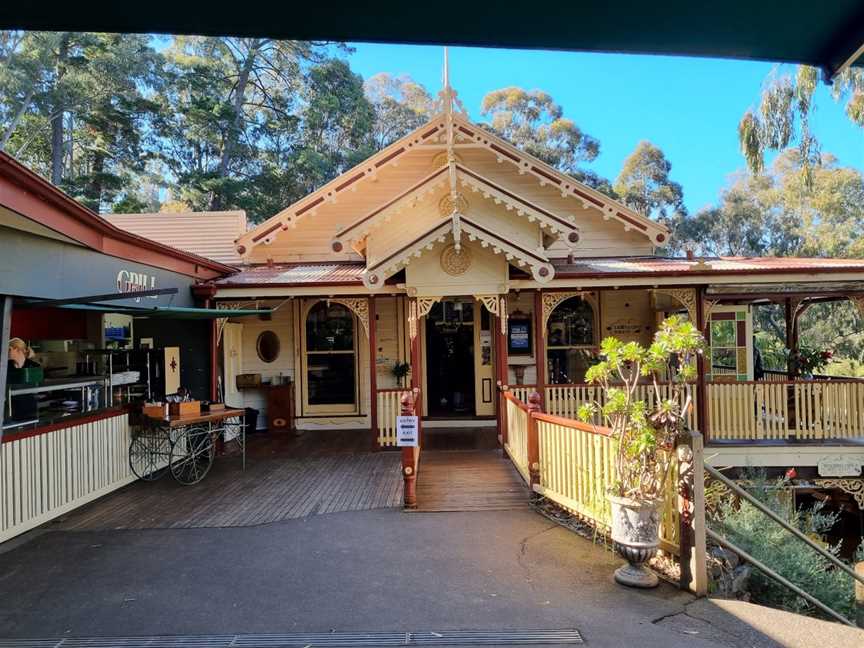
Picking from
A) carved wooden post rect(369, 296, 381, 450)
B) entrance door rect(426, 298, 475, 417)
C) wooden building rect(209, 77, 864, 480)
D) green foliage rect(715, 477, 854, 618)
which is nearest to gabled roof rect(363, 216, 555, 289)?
wooden building rect(209, 77, 864, 480)

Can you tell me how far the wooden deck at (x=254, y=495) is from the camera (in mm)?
6234

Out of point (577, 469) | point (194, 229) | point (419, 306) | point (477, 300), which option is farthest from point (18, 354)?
point (194, 229)

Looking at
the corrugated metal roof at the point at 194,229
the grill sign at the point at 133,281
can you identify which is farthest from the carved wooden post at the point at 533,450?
the corrugated metal roof at the point at 194,229

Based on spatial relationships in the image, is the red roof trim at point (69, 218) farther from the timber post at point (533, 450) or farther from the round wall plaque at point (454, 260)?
the timber post at point (533, 450)

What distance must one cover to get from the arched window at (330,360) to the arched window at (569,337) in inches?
167

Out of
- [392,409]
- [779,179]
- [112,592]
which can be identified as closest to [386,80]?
[779,179]

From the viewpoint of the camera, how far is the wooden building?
9.51 m

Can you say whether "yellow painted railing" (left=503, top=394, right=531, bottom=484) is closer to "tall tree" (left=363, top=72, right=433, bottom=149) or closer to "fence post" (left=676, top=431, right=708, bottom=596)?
"fence post" (left=676, top=431, right=708, bottom=596)

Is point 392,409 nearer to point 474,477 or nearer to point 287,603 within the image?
point 474,477

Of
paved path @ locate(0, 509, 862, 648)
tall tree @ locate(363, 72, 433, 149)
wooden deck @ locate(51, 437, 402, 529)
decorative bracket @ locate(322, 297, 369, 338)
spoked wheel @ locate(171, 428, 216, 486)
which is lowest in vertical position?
paved path @ locate(0, 509, 862, 648)

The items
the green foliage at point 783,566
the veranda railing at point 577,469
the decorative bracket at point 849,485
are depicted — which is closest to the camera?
the veranda railing at point 577,469

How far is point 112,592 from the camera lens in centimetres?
443

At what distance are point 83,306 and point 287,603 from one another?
4499 mm

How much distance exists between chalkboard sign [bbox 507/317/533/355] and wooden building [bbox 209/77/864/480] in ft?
0.10
